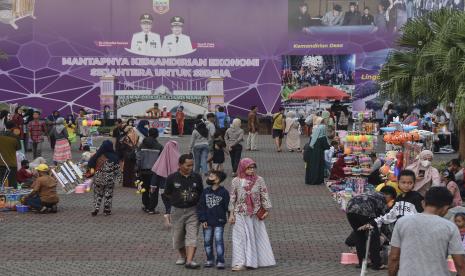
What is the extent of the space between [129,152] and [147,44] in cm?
2203

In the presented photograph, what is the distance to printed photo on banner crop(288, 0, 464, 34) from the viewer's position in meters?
40.2

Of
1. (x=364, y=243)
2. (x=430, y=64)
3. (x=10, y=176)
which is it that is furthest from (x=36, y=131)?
(x=364, y=243)

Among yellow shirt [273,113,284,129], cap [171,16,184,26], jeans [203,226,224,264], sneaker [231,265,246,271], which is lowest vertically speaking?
sneaker [231,265,246,271]

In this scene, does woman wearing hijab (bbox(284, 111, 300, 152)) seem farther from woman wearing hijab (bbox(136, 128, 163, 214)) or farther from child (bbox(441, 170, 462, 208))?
child (bbox(441, 170, 462, 208))

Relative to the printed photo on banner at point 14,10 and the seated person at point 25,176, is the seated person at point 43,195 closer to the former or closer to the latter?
the seated person at point 25,176

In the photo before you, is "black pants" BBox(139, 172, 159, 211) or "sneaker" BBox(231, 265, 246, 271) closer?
"sneaker" BBox(231, 265, 246, 271)

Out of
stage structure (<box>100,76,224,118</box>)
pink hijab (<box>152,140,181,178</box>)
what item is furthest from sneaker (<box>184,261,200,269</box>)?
stage structure (<box>100,76,224,118</box>)

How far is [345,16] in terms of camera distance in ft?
133

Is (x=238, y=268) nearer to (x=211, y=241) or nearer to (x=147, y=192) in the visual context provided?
(x=211, y=241)

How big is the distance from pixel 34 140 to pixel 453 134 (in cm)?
1260

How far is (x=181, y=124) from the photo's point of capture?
34781mm

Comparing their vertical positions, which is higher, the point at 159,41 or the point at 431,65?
the point at 159,41

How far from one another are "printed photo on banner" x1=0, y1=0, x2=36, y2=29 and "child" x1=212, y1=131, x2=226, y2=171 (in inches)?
878

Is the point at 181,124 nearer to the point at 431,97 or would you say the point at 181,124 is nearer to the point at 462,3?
the point at 462,3
